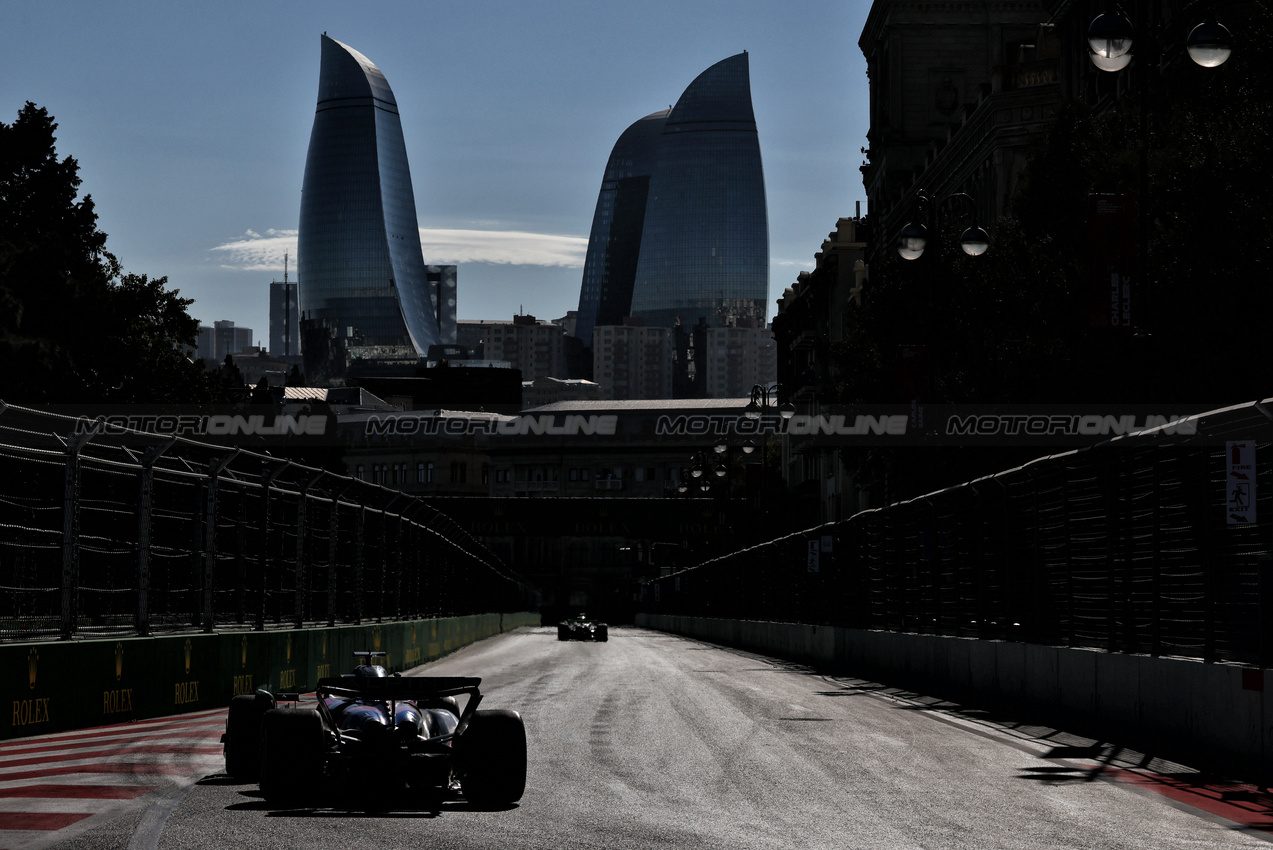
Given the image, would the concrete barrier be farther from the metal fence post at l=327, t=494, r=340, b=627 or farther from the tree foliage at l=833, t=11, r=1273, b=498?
the metal fence post at l=327, t=494, r=340, b=627

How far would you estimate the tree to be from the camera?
146 feet

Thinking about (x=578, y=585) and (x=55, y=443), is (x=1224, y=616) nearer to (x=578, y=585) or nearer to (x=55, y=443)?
(x=55, y=443)

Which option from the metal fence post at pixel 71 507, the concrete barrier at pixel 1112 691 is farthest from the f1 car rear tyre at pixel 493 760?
the metal fence post at pixel 71 507

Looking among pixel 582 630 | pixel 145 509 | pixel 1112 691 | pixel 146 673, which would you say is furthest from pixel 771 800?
pixel 582 630

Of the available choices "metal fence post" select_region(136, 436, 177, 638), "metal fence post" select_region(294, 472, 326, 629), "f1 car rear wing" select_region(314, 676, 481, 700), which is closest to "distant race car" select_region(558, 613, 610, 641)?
"metal fence post" select_region(294, 472, 326, 629)

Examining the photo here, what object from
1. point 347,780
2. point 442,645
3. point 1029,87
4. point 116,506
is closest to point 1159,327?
point 116,506

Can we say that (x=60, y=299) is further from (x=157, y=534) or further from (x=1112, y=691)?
(x=1112, y=691)

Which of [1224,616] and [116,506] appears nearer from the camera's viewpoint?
[1224,616]

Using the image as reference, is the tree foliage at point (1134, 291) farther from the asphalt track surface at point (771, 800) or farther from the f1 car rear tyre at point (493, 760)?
the f1 car rear tyre at point (493, 760)

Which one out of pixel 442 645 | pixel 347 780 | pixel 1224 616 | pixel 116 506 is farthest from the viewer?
pixel 442 645

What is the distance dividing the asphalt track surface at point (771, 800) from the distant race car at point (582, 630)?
4501cm

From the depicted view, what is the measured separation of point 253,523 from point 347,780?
10908mm

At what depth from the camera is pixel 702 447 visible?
587 ft

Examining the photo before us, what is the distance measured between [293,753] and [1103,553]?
28.8 ft
